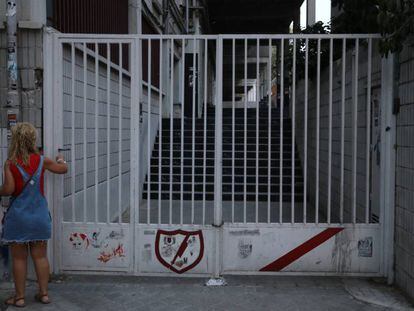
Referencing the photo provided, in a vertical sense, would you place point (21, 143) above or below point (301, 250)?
above

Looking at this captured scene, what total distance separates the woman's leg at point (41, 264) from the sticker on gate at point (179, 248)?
115 centimetres

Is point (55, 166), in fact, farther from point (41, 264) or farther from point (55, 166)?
point (41, 264)

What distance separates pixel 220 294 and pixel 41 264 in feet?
5.19

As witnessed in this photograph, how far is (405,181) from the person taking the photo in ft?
15.6

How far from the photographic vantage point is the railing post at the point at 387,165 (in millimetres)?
4965

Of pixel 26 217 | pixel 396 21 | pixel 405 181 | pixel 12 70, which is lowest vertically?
pixel 26 217

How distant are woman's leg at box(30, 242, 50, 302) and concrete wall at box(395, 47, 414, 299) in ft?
10.3

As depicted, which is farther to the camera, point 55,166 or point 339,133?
point 339,133

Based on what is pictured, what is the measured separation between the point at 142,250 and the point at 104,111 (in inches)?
104

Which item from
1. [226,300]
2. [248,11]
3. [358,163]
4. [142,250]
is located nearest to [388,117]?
[358,163]

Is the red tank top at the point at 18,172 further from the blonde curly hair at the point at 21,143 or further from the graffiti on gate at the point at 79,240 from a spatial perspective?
the graffiti on gate at the point at 79,240

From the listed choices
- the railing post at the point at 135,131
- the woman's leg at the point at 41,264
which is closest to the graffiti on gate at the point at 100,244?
the railing post at the point at 135,131

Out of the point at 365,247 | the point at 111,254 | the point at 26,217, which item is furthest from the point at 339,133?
the point at 26,217

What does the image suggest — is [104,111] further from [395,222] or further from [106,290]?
[395,222]
